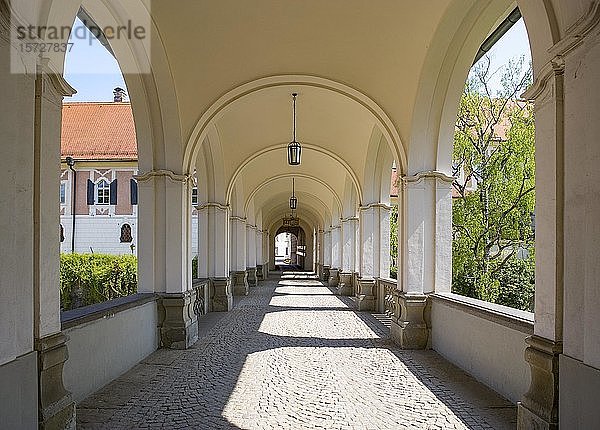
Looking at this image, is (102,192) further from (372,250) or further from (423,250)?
(423,250)

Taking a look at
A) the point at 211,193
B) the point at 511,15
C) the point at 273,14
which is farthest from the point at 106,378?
the point at 211,193

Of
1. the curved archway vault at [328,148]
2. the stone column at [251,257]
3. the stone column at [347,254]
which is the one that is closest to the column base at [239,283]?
the curved archway vault at [328,148]

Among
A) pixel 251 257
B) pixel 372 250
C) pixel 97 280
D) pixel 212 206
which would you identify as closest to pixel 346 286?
pixel 372 250

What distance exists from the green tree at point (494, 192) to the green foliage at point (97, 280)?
30.2 ft

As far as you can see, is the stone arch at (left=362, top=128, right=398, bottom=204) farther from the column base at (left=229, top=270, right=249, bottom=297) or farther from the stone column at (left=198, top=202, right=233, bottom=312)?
the column base at (left=229, top=270, right=249, bottom=297)

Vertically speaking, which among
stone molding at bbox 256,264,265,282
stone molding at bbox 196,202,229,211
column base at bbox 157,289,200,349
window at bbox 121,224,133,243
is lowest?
stone molding at bbox 256,264,265,282

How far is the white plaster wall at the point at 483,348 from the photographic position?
5786 mm

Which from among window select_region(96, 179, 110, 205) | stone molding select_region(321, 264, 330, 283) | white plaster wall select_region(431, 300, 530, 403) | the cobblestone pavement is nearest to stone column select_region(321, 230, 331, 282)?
stone molding select_region(321, 264, 330, 283)

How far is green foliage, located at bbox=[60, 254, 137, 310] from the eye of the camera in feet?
51.9

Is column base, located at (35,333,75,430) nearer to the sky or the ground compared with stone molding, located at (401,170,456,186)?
nearer to the ground

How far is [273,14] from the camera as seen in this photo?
8.17 metres

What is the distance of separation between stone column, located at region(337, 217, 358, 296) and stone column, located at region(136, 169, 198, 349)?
10854mm

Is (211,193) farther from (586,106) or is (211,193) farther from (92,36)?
(586,106)

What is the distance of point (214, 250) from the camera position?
49.0 feet
